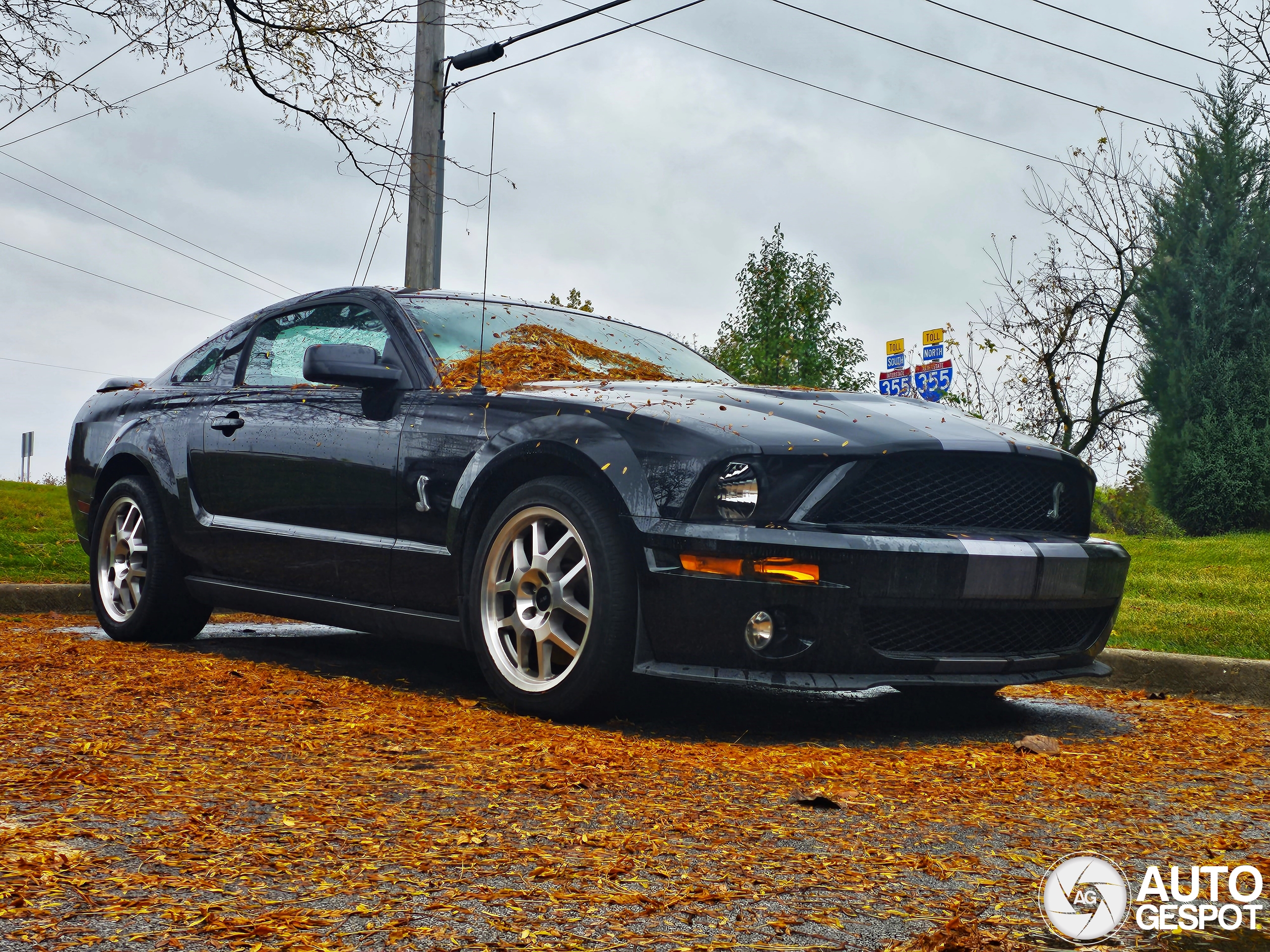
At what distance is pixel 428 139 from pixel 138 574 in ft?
21.9

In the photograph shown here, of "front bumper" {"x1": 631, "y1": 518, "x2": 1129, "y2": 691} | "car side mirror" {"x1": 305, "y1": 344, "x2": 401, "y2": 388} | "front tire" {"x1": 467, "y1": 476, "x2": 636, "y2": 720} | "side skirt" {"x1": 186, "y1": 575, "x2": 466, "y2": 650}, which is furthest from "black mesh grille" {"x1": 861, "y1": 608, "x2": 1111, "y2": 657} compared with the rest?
"car side mirror" {"x1": 305, "y1": 344, "x2": 401, "y2": 388}

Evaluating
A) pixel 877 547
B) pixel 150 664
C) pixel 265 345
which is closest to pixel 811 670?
pixel 877 547

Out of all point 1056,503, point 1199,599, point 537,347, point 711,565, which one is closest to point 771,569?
point 711,565

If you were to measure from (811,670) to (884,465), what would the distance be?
0.70 m

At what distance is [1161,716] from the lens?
502 cm

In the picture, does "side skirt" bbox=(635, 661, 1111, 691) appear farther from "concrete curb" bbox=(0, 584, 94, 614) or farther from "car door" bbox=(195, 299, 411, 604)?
"concrete curb" bbox=(0, 584, 94, 614)

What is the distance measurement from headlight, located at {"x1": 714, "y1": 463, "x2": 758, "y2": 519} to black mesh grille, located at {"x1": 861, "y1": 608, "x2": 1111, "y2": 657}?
1.62 feet

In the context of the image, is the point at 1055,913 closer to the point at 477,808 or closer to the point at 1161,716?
the point at 477,808

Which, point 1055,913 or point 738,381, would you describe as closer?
point 1055,913

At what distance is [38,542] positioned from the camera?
31.8 feet

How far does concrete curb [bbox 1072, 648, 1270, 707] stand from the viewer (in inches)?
222

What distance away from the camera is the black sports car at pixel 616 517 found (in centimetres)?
403

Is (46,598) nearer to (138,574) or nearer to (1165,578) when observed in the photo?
(138,574)

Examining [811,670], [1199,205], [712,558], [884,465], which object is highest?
[1199,205]
